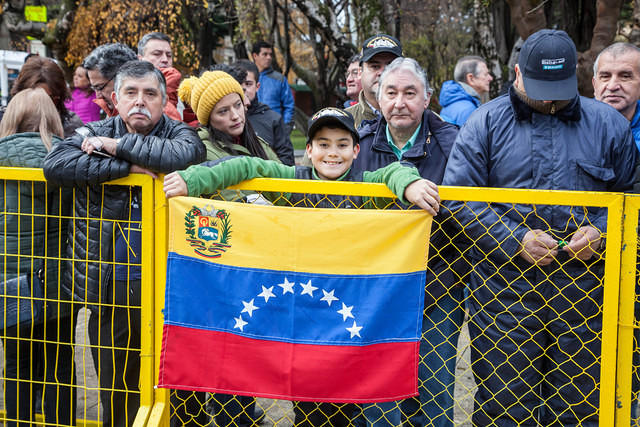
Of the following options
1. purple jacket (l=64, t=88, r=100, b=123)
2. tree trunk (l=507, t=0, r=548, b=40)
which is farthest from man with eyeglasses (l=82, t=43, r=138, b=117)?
tree trunk (l=507, t=0, r=548, b=40)

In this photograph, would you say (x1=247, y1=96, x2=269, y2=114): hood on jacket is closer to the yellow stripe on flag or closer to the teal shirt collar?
the teal shirt collar

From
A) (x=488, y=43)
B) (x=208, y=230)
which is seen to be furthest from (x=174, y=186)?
(x=488, y=43)

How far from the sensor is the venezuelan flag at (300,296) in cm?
280

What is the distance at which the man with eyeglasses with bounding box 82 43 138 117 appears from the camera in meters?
4.27

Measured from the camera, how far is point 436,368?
3.44 meters

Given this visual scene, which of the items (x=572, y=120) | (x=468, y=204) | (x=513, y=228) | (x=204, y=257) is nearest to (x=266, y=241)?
(x=204, y=257)

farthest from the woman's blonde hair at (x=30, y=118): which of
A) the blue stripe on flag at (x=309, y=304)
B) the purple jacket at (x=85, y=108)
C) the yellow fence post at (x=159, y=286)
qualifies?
the purple jacket at (x=85, y=108)

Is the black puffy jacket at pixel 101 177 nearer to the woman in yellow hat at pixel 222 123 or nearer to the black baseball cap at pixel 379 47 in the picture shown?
the woman in yellow hat at pixel 222 123

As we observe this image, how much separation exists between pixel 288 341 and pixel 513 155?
52.1 inches

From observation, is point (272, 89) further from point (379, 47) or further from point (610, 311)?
point (610, 311)

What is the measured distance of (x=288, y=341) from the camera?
9.31 ft

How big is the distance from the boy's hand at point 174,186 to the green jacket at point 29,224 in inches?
31.2

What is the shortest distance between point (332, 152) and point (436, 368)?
124 centimetres

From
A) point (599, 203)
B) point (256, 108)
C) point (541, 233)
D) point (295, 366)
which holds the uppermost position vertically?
point (256, 108)
